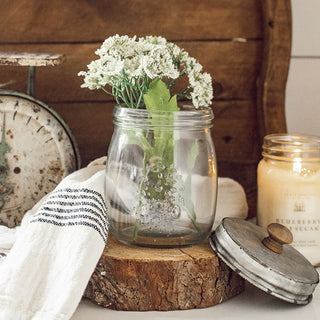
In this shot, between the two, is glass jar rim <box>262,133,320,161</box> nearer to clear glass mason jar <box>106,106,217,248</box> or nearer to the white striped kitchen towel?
clear glass mason jar <box>106,106,217,248</box>

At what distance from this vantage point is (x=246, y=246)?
72 cm

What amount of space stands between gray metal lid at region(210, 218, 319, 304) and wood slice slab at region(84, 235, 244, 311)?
29 mm

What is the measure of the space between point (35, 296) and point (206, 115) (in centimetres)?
34

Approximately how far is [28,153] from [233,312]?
17.5 inches

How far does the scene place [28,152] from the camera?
95cm

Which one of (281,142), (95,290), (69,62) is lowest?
(95,290)

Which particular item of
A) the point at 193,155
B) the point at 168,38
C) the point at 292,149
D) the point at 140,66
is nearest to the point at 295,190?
the point at 292,149

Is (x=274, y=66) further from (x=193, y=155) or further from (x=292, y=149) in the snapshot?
(x=193, y=155)

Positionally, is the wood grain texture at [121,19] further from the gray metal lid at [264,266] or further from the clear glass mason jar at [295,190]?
the gray metal lid at [264,266]

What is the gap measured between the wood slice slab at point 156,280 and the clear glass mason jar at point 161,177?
0.18ft

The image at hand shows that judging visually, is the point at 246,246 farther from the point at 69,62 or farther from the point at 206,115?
the point at 69,62

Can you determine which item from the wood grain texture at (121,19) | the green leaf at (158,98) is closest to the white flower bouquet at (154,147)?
the green leaf at (158,98)

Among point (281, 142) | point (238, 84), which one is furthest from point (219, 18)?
point (281, 142)

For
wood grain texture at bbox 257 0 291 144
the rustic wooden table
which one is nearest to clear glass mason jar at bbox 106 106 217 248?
the rustic wooden table
